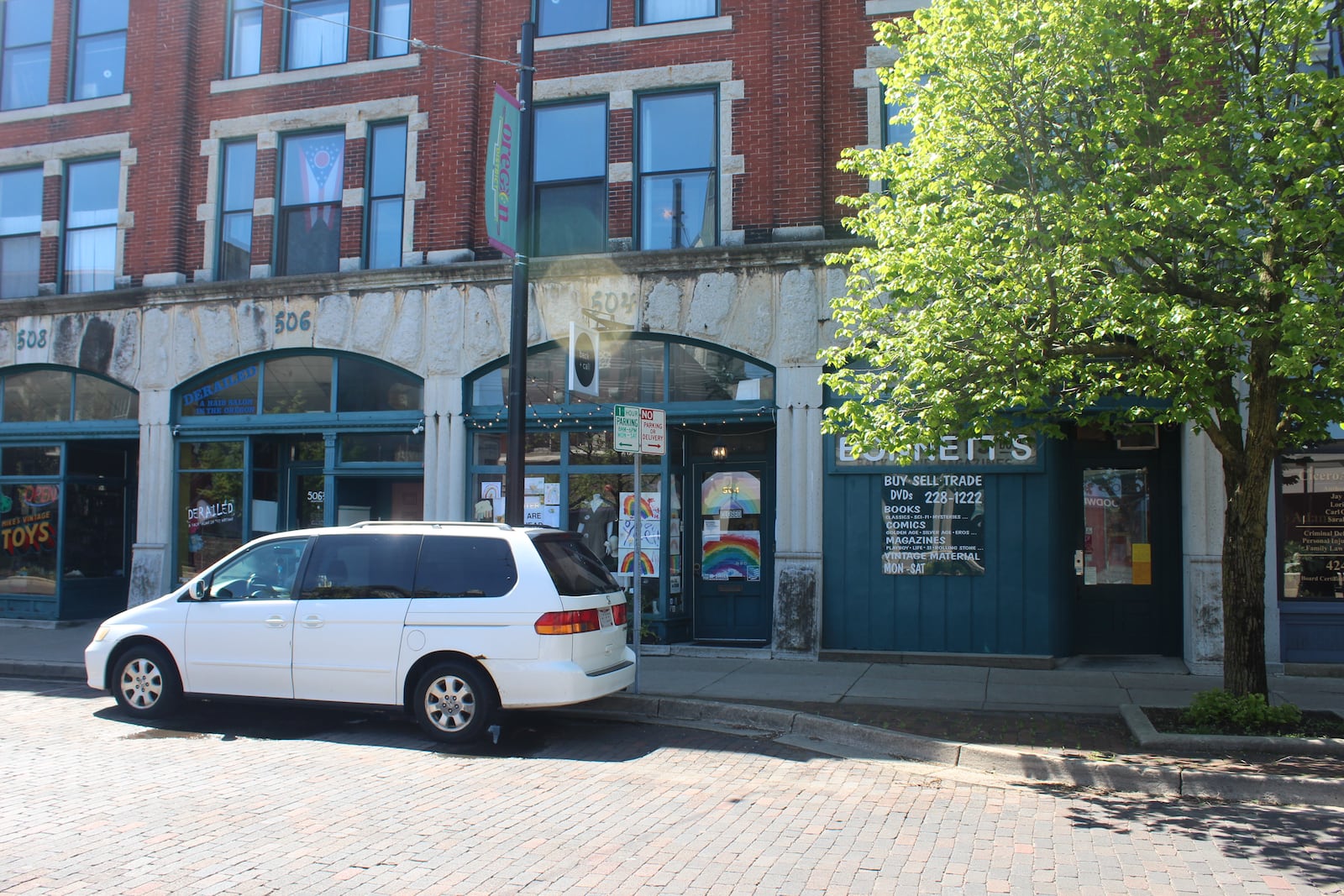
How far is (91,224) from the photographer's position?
53.9ft

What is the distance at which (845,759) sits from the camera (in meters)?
7.95

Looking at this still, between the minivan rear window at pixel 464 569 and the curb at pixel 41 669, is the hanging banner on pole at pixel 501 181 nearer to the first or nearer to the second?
the minivan rear window at pixel 464 569

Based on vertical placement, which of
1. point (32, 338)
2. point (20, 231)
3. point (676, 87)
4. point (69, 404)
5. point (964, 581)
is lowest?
point (964, 581)

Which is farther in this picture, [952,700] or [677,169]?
[677,169]

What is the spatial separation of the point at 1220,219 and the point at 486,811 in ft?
20.9

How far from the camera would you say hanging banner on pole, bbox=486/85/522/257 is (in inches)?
443

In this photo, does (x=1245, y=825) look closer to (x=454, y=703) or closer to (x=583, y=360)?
(x=454, y=703)

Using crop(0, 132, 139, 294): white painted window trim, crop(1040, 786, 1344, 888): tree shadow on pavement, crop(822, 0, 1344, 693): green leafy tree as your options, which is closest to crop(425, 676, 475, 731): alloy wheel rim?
crop(822, 0, 1344, 693): green leafy tree

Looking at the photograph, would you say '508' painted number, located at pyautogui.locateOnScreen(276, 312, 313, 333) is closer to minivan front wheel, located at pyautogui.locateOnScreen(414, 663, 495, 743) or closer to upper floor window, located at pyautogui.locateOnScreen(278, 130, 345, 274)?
upper floor window, located at pyautogui.locateOnScreen(278, 130, 345, 274)

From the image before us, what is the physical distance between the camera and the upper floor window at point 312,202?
1510cm

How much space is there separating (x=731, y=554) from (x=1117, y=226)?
7.14m

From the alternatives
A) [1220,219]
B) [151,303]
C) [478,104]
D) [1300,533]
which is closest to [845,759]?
[1220,219]

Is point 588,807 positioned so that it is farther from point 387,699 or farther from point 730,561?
point 730,561

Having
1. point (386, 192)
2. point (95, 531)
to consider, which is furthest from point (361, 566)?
point (95, 531)
